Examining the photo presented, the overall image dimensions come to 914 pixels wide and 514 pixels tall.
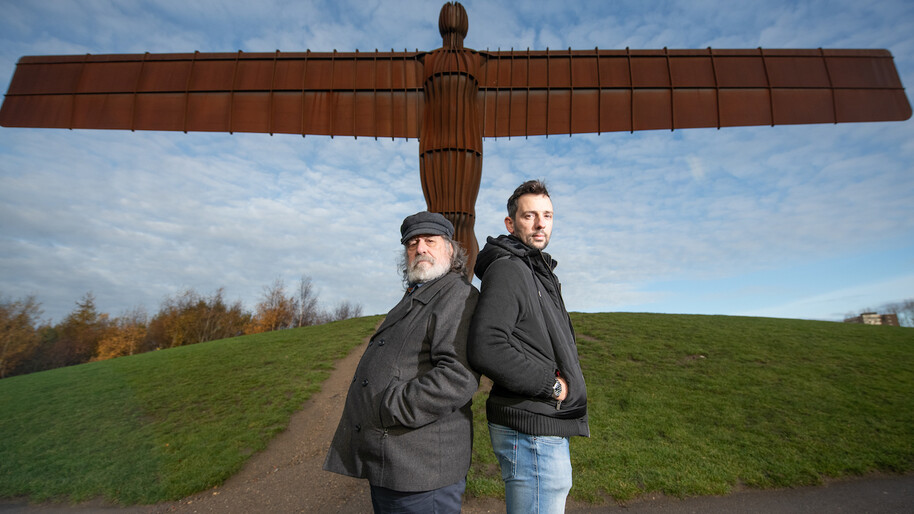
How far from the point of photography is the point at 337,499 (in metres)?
5.61

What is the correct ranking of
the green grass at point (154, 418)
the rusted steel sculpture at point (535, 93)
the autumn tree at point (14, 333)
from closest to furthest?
the rusted steel sculpture at point (535, 93) < the green grass at point (154, 418) < the autumn tree at point (14, 333)

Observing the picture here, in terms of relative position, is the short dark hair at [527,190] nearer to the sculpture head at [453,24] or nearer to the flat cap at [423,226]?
the flat cap at [423,226]

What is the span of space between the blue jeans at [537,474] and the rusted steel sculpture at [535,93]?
4.68 meters

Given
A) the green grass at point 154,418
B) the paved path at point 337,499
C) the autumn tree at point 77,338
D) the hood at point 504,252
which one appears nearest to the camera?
the hood at point 504,252

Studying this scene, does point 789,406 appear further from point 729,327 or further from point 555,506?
point 555,506

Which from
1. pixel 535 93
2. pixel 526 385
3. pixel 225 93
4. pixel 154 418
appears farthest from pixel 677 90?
pixel 154 418

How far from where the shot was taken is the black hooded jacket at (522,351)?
6.08 ft

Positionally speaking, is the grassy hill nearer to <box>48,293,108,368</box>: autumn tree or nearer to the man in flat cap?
the man in flat cap

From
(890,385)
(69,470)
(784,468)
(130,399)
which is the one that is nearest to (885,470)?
(784,468)

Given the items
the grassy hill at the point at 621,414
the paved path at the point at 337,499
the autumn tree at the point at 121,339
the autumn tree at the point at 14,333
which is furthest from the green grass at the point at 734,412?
the autumn tree at the point at 121,339

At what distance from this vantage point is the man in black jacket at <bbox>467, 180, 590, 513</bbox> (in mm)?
1864

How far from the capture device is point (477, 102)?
598cm

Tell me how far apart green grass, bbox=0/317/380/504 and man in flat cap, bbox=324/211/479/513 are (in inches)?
233

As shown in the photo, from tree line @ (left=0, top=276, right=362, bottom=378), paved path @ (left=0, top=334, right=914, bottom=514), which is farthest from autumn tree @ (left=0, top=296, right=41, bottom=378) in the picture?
paved path @ (left=0, top=334, right=914, bottom=514)
